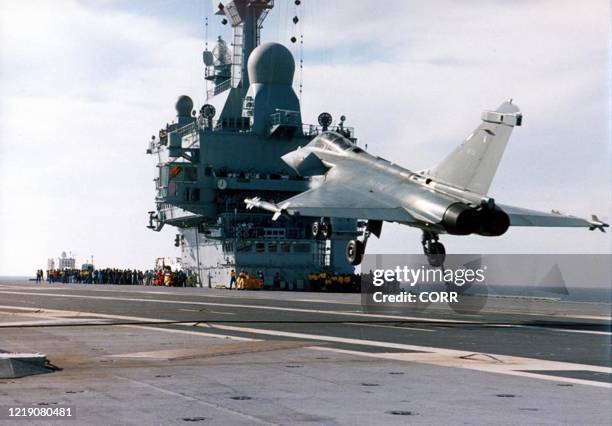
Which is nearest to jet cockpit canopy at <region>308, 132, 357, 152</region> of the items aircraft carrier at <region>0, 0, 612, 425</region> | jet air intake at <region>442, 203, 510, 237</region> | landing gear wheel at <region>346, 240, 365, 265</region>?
landing gear wheel at <region>346, 240, 365, 265</region>

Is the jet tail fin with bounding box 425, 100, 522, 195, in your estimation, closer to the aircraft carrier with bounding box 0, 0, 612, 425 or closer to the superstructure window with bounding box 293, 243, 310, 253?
the aircraft carrier with bounding box 0, 0, 612, 425

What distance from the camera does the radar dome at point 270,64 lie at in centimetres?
8869

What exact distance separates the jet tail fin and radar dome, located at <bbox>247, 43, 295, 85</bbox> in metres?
55.3

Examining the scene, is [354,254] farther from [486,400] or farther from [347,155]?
[486,400]

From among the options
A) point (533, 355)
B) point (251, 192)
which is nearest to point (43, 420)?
point (533, 355)

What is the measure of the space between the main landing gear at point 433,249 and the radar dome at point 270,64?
5249 centimetres

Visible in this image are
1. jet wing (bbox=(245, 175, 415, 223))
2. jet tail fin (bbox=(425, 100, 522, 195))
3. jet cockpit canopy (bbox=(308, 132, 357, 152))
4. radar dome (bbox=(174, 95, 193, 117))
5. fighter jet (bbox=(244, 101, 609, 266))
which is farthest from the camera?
radar dome (bbox=(174, 95, 193, 117))

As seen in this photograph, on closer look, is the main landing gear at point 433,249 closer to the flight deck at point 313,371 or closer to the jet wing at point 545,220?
the jet wing at point 545,220

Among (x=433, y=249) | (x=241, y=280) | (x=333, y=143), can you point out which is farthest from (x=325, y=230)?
(x=241, y=280)

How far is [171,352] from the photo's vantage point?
20.5 meters

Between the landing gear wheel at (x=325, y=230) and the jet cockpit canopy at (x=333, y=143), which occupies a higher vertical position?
the jet cockpit canopy at (x=333, y=143)

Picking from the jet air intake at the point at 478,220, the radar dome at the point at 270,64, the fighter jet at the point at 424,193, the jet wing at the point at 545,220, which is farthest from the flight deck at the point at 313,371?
the radar dome at the point at 270,64

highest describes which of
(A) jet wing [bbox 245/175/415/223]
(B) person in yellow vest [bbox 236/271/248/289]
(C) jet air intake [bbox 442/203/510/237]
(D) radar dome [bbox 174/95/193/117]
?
(D) radar dome [bbox 174/95/193/117]

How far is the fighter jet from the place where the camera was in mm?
33656
